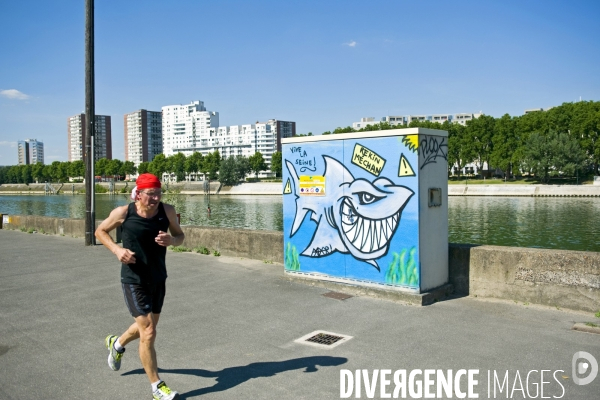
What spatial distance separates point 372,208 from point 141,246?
423 cm

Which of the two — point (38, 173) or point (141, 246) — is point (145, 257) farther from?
point (38, 173)

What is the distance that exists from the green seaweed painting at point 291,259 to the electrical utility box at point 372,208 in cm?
4

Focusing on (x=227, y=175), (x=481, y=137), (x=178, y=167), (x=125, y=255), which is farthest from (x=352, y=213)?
(x=178, y=167)

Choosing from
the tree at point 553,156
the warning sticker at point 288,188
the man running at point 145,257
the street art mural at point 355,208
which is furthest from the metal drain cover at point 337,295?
the tree at point 553,156

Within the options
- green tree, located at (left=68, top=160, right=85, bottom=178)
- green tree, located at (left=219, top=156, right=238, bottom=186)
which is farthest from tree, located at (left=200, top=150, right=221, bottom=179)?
green tree, located at (left=68, top=160, right=85, bottom=178)

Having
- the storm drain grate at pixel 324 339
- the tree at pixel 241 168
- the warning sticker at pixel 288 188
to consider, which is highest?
the tree at pixel 241 168

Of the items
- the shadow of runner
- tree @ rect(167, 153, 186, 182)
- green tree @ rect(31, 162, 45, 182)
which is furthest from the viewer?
green tree @ rect(31, 162, 45, 182)

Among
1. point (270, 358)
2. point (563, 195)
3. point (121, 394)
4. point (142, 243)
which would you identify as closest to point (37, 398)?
point (121, 394)

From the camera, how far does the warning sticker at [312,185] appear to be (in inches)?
340

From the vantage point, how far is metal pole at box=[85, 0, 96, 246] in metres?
15.0

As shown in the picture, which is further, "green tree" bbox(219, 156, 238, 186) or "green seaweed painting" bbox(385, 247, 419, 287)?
"green tree" bbox(219, 156, 238, 186)

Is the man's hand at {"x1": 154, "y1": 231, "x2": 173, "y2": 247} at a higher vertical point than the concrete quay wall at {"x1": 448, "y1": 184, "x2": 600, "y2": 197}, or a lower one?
higher

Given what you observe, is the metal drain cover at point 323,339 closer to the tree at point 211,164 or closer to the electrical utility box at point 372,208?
the electrical utility box at point 372,208

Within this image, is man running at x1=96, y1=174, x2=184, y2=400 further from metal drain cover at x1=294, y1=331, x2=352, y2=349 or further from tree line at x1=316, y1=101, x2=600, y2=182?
tree line at x1=316, y1=101, x2=600, y2=182
